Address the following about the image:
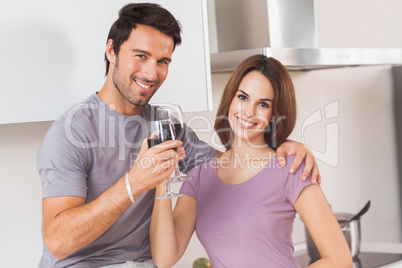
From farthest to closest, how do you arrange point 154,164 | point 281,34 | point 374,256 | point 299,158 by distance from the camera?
Result: point 374,256
point 281,34
point 299,158
point 154,164

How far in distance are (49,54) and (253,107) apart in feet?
1.99

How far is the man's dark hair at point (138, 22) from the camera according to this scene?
1498 millimetres

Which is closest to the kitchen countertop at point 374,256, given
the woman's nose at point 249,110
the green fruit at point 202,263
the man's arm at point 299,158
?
the green fruit at point 202,263

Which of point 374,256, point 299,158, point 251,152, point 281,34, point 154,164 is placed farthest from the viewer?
point 374,256

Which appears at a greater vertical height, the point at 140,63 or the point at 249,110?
the point at 140,63

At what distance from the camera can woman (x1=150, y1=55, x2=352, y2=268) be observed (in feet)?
4.64

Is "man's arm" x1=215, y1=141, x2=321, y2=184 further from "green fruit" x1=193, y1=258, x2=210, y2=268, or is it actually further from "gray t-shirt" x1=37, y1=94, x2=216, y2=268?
"green fruit" x1=193, y1=258, x2=210, y2=268

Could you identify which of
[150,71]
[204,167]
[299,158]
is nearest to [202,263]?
[204,167]

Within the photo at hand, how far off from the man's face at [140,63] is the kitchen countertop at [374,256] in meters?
1.29

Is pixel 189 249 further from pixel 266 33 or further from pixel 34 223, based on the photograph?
pixel 266 33

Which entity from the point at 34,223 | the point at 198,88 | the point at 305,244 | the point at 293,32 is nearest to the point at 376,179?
the point at 305,244

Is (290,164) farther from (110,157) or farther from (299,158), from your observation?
→ (110,157)

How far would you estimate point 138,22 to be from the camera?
149 cm

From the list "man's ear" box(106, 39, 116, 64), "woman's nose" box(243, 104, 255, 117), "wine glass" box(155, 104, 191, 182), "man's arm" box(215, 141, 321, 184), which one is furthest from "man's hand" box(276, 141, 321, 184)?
"man's ear" box(106, 39, 116, 64)
